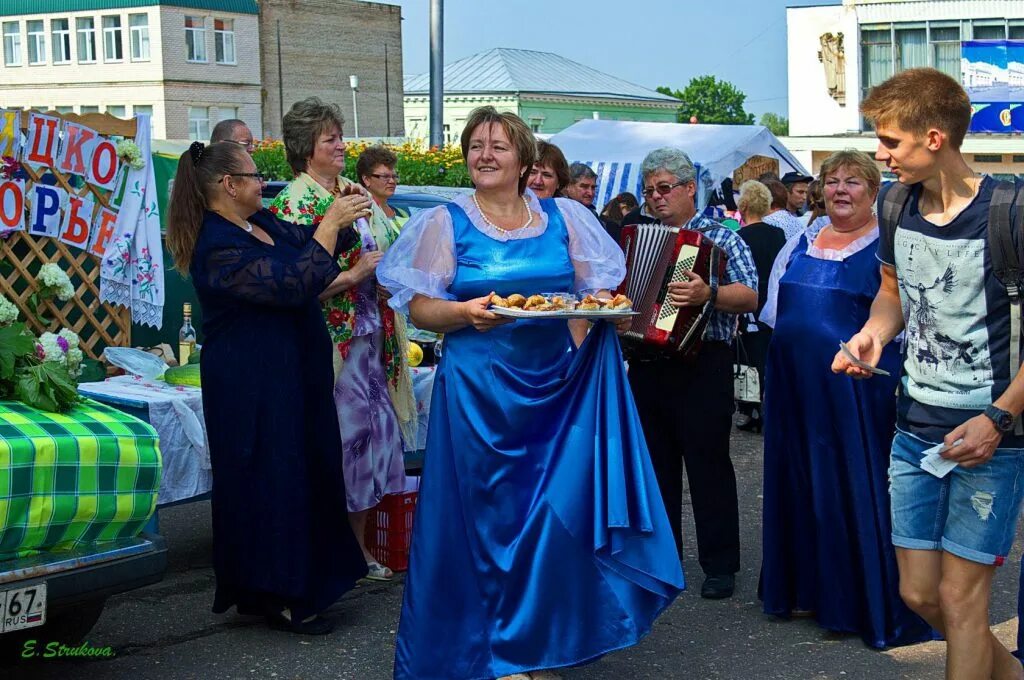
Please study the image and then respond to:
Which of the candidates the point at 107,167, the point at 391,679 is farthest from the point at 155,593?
the point at 107,167

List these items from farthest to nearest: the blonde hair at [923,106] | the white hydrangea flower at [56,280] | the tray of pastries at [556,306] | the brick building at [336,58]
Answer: the brick building at [336,58]
the white hydrangea flower at [56,280]
the tray of pastries at [556,306]
the blonde hair at [923,106]

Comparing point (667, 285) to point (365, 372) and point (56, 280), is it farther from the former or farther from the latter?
point (56, 280)

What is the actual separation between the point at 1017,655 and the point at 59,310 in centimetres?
661

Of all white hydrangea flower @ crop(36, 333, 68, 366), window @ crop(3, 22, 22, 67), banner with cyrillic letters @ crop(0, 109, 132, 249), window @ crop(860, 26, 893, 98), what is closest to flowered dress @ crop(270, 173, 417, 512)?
white hydrangea flower @ crop(36, 333, 68, 366)

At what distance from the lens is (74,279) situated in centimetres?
940

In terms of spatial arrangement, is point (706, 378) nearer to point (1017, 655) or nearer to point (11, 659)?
point (1017, 655)

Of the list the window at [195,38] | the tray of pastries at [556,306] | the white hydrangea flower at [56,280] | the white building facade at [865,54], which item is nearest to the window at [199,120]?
the window at [195,38]

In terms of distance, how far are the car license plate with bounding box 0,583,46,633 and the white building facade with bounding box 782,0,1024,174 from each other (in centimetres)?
5631

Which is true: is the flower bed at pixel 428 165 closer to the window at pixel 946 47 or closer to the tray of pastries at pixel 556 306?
the tray of pastries at pixel 556 306

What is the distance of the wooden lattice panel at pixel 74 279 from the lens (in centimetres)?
880

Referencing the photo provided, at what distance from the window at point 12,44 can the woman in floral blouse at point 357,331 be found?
76.1 m

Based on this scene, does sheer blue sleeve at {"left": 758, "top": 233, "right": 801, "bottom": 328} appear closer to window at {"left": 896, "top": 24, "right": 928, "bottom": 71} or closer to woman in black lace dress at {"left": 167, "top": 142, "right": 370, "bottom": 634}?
woman in black lace dress at {"left": 167, "top": 142, "right": 370, "bottom": 634}

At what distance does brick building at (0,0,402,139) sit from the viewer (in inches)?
2815

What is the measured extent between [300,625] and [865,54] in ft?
205
